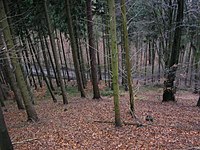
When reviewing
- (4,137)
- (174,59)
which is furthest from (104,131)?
(174,59)

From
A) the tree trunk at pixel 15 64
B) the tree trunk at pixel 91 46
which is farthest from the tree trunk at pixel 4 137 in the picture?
the tree trunk at pixel 91 46

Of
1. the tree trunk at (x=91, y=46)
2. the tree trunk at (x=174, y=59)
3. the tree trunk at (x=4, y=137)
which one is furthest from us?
the tree trunk at (x=174, y=59)

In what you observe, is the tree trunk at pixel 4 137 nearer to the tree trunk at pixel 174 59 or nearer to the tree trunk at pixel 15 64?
the tree trunk at pixel 15 64

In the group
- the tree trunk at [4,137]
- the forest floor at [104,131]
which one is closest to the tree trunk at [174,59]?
the forest floor at [104,131]

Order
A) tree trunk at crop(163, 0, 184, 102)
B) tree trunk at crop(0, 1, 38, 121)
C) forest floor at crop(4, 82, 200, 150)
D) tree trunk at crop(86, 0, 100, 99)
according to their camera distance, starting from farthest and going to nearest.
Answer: tree trunk at crop(163, 0, 184, 102)
tree trunk at crop(86, 0, 100, 99)
tree trunk at crop(0, 1, 38, 121)
forest floor at crop(4, 82, 200, 150)

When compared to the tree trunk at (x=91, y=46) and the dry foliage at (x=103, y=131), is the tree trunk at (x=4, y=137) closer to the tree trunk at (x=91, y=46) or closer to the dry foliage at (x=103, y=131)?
the dry foliage at (x=103, y=131)

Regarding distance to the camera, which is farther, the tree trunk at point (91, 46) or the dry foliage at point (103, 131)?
the tree trunk at point (91, 46)

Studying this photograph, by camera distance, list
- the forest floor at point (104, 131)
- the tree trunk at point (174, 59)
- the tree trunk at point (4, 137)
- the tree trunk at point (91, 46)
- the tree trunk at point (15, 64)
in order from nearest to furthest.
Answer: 1. the tree trunk at point (4, 137)
2. the forest floor at point (104, 131)
3. the tree trunk at point (15, 64)
4. the tree trunk at point (91, 46)
5. the tree trunk at point (174, 59)

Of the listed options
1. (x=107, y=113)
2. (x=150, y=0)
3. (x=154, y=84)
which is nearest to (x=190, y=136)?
(x=107, y=113)

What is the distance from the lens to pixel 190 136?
9.10 meters

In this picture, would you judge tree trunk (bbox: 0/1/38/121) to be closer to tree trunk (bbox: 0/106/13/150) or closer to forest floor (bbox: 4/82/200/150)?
forest floor (bbox: 4/82/200/150)

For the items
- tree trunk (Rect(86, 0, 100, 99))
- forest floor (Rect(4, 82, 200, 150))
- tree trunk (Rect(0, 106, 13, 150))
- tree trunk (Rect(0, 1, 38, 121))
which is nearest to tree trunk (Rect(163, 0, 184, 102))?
forest floor (Rect(4, 82, 200, 150))

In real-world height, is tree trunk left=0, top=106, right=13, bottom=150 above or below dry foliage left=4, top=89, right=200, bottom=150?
above

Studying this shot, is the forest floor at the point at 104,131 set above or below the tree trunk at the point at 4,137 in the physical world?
below
